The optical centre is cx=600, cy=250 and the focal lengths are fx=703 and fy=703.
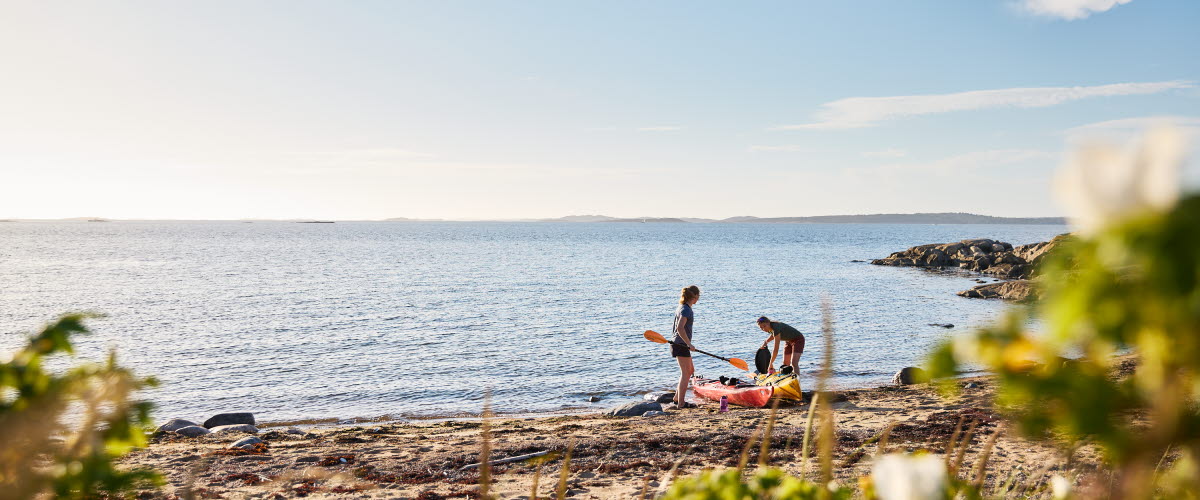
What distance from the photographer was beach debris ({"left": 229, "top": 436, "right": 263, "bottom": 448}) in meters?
11.8

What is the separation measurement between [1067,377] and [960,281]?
185ft

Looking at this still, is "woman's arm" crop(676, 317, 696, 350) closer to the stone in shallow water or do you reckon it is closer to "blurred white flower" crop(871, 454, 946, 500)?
the stone in shallow water

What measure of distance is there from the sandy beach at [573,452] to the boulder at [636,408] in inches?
20.1

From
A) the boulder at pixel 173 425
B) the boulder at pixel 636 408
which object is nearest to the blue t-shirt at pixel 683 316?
the boulder at pixel 636 408

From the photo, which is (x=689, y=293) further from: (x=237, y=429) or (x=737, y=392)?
(x=237, y=429)

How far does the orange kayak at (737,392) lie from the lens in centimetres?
1543

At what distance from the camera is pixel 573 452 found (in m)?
10.6

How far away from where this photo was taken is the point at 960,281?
51.2 metres

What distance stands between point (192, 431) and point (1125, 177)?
16.0 metres

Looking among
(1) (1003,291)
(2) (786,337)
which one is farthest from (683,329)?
(1) (1003,291)

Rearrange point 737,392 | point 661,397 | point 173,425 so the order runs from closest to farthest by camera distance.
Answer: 1. point 173,425
2. point 737,392
3. point 661,397

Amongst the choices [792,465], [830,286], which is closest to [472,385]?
[792,465]

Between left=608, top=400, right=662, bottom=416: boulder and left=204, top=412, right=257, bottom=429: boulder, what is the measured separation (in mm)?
8033

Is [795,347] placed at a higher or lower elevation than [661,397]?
higher
